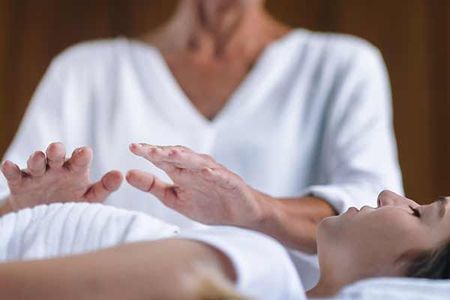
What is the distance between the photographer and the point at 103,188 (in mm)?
1125

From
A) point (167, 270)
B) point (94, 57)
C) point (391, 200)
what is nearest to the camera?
point (167, 270)

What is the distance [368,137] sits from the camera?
55.4 inches

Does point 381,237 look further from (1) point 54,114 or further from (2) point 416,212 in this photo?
(1) point 54,114

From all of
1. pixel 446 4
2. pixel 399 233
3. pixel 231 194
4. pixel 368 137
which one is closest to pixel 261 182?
pixel 368 137

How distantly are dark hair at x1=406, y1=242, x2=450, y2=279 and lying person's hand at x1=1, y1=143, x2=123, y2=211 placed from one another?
1.27 feet

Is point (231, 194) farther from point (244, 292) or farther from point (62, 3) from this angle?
point (62, 3)

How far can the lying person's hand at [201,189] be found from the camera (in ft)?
3.40

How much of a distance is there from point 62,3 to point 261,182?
29.1 inches

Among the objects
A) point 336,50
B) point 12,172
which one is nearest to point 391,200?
point 12,172

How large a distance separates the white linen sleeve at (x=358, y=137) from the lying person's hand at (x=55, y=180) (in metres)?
0.31

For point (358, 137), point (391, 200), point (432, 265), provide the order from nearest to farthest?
point (432, 265) < point (391, 200) < point (358, 137)

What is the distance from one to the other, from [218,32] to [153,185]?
0.52m

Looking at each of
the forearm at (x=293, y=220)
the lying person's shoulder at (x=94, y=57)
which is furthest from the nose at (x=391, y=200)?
the lying person's shoulder at (x=94, y=57)

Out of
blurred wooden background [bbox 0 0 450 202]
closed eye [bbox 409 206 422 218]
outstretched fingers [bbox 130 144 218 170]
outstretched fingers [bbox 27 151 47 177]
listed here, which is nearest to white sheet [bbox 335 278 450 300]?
closed eye [bbox 409 206 422 218]
